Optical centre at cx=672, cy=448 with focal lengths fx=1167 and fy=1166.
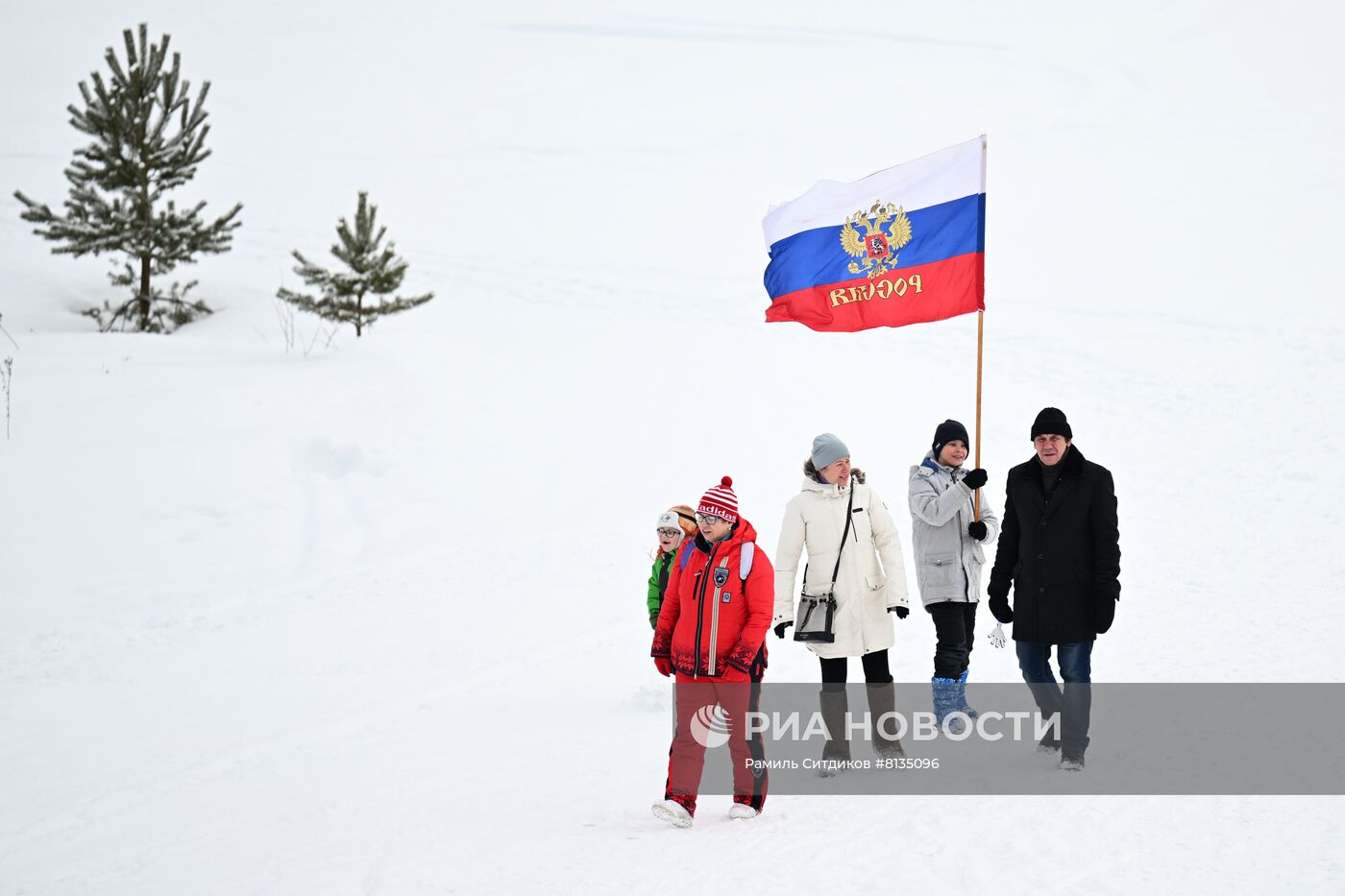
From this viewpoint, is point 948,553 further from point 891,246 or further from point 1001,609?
point 891,246

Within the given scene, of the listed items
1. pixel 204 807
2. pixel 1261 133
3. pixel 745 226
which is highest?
pixel 1261 133

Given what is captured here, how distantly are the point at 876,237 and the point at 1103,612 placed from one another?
10.6 ft

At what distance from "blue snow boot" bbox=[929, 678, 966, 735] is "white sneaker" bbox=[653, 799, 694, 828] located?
188cm

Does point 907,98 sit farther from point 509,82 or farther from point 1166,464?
point 1166,464

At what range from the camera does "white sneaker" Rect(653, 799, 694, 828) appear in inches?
213

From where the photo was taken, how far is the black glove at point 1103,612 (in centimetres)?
574

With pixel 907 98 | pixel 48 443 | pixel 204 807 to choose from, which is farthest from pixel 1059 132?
pixel 204 807

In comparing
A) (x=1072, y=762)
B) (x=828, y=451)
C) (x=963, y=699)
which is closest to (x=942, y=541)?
(x=963, y=699)

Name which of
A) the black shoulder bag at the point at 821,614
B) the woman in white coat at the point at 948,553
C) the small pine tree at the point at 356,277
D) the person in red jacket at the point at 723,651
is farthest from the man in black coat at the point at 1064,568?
the small pine tree at the point at 356,277

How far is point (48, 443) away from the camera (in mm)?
12766

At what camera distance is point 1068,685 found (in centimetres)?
587

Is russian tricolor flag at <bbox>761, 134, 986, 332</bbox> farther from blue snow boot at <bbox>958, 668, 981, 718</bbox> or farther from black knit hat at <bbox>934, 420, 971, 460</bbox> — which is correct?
blue snow boot at <bbox>958, 668, 981, 718</bbox>

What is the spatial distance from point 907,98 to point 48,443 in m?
40.7

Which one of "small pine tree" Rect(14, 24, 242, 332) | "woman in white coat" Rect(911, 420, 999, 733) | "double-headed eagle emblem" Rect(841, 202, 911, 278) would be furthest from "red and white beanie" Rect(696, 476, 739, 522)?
"small pine tree" Rect(14, 24, 242, 332)
